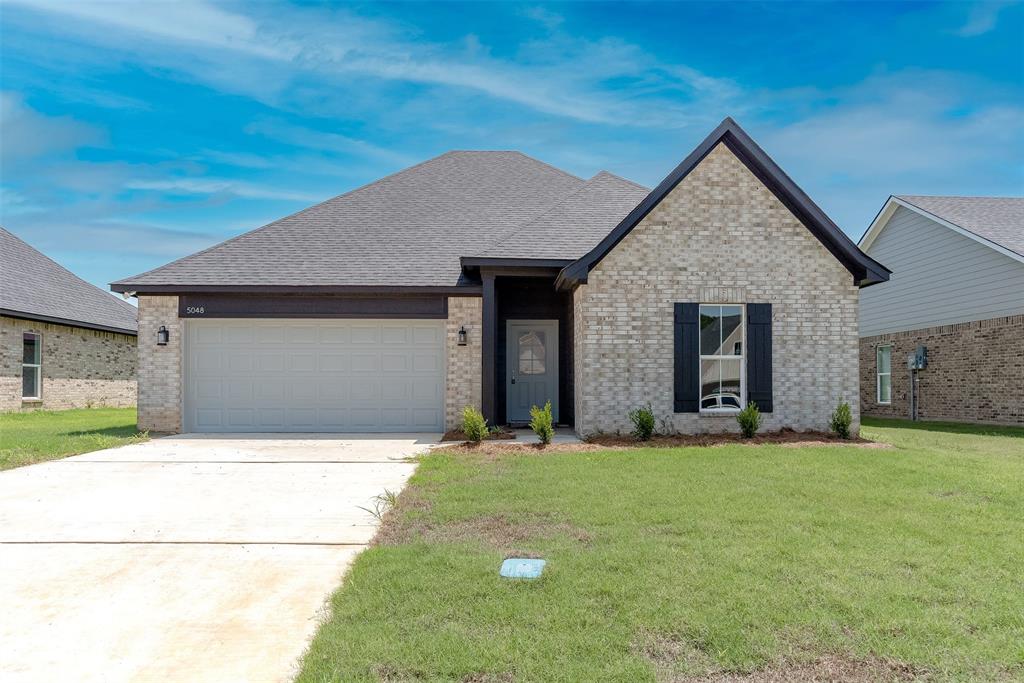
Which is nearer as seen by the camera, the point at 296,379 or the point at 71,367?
the point at 296,379

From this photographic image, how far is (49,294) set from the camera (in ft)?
69.5

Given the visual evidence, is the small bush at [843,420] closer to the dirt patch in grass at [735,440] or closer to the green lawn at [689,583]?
the dirt patch in grass at [735,440]

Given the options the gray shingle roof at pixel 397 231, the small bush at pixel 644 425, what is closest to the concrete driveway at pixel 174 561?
the small bush at pixel 644 425

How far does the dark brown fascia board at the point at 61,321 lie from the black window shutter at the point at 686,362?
1778 cm

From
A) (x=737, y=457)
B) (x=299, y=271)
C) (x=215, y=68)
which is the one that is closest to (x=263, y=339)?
(x=299, y=271)

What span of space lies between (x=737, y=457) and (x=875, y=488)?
7.28 feet

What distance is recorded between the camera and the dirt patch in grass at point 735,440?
35.5ft

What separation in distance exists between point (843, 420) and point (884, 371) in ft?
39.1

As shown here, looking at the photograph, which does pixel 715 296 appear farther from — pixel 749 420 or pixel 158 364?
pixel 158 364

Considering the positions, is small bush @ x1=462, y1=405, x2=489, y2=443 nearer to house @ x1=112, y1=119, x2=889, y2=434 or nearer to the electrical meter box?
house @ x1=112, y1=119, x2=889, y2=434

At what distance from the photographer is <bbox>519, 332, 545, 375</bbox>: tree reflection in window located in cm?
1516

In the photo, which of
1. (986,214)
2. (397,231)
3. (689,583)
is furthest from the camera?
(986,214)

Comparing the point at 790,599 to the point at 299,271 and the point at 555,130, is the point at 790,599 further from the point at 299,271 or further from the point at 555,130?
the point at 555,130

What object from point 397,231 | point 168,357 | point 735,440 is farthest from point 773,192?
point 168,357
